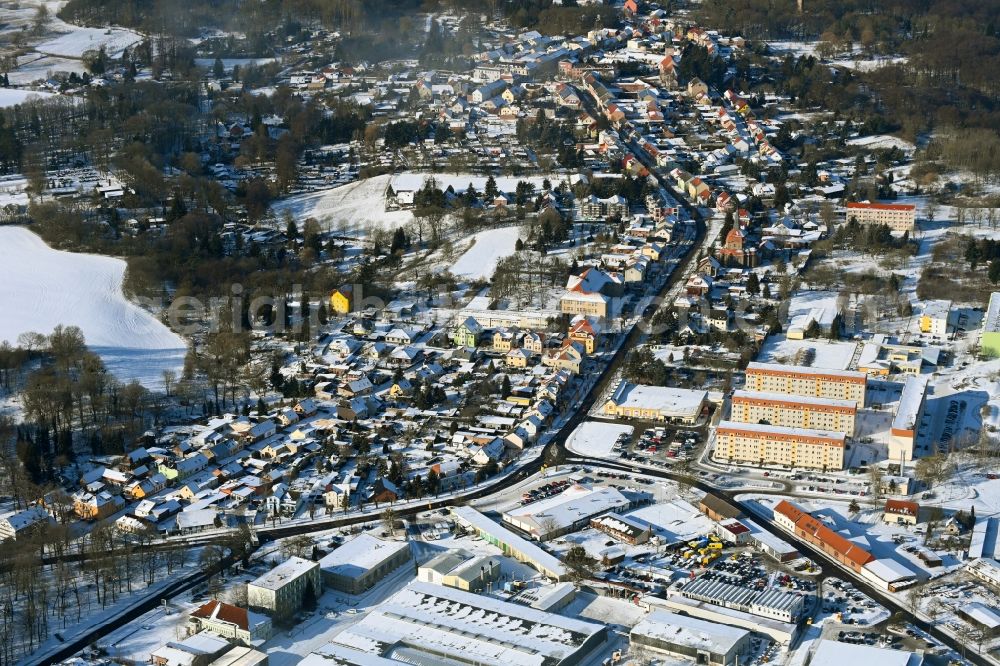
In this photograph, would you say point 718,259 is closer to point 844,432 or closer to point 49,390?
point 844,432

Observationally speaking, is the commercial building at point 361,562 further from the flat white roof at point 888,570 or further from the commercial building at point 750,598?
the flat white roof at point 888,570

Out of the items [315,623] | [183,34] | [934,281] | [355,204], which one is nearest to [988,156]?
[934,281]

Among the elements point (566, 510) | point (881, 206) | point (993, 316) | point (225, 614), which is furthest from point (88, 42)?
point (225, 614)

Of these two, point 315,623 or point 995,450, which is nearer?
point 315,623

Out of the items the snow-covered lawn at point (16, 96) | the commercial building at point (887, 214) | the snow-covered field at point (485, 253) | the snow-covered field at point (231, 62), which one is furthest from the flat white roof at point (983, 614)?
the snow-covered field at point (231, 62)

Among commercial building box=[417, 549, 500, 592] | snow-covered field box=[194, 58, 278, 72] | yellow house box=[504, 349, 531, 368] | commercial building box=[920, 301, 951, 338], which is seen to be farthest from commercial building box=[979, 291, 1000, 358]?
snow-covered field box=[194, 58, 278, 72]

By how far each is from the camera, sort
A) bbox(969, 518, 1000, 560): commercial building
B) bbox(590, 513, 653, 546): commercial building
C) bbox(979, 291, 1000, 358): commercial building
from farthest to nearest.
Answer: bbox(979, 291, 1000, 358): commercial building → bbox(590, 513, 653, 546): commercial building → bbox(969, 518, 1000, 560): commercial building

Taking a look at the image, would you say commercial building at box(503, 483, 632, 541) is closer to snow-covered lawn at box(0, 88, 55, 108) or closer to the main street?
the main street
